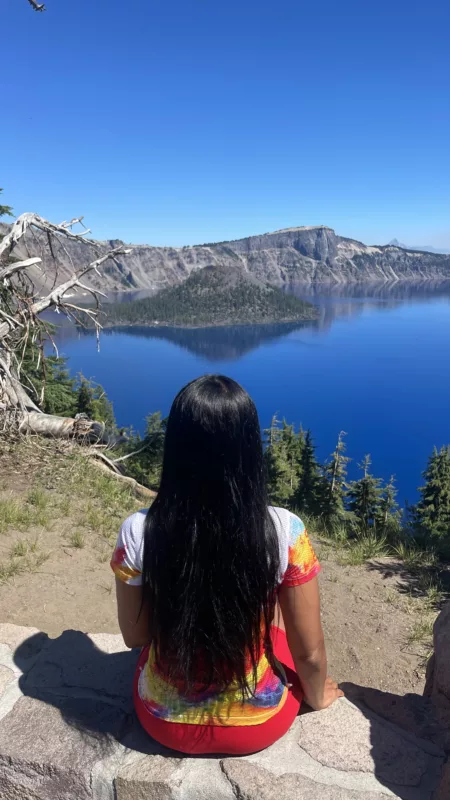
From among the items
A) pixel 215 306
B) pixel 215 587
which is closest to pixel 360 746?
pixel 215 587

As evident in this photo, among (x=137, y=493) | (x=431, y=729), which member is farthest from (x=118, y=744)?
(x=137, y=493)

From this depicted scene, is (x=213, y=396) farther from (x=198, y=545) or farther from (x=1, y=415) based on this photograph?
(x=1, y=415)

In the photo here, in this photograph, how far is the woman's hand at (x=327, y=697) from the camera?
2.08m

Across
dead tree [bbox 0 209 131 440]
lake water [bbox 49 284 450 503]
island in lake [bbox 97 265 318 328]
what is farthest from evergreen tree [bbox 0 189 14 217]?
island in lake [bbox 97 265 318 328]

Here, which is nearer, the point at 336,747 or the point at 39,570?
the point at 336,747

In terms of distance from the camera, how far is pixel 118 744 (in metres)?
1.99

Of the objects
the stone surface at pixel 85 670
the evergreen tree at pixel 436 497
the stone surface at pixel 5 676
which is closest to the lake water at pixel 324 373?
the evergreen tree at pixel 436 497

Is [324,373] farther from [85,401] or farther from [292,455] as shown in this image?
[85,401]

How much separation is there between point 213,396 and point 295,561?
654mm

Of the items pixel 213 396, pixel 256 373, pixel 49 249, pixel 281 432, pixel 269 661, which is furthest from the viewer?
pixel 256 373

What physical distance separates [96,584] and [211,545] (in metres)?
2.92

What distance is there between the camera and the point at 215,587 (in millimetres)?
1674

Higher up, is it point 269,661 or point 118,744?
point 269,661

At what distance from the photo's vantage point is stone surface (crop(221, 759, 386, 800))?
1.74 m
